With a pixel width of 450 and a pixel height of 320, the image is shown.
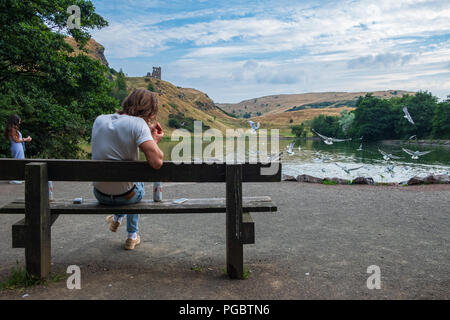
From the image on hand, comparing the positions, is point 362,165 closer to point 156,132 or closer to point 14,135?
point 14,135

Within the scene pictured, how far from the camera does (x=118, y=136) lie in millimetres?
3871

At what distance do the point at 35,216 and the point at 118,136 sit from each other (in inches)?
46.1

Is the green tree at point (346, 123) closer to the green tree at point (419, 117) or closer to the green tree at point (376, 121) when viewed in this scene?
the green tree at point (376, 121)

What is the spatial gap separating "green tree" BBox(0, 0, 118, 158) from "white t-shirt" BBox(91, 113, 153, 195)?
1200 centimetres

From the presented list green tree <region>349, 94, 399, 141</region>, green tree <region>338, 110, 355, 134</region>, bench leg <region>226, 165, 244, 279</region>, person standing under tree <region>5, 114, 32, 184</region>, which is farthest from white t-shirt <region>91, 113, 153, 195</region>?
green tree <region>338, 110, 355, 134</region>

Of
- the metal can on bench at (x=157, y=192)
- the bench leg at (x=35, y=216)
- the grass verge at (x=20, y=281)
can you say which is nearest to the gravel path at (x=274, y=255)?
the grass verge at (x=20, y=281)

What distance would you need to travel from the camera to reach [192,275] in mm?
3994

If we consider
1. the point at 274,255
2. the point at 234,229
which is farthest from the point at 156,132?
the point at 274,255

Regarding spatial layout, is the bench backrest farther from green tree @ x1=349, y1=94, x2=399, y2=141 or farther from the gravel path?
green tree @ x1=349, y1=94, x2=399, y2=141

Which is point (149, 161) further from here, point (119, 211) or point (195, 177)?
point (119, 211)

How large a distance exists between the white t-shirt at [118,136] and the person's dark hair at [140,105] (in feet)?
0.59
